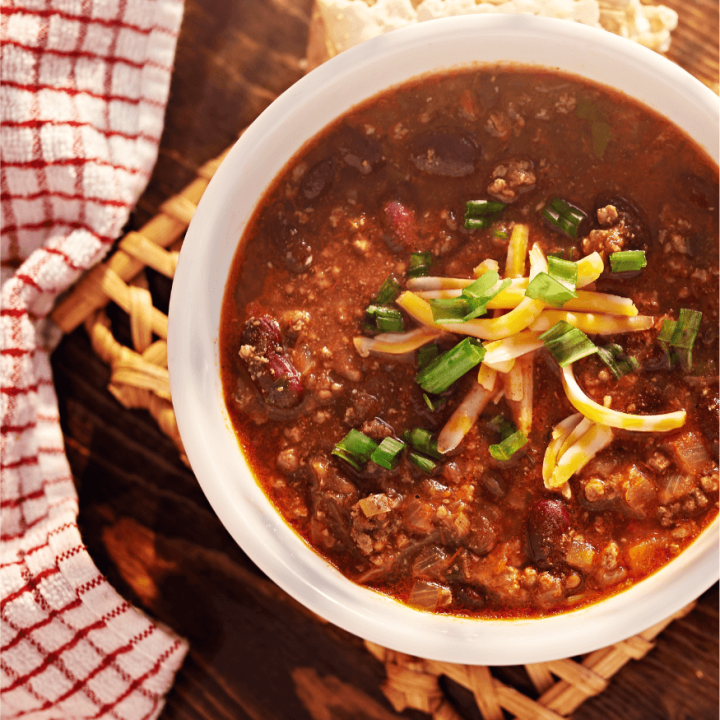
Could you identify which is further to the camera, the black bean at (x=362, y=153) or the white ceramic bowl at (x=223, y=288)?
the black bean at (x=362, y=153)

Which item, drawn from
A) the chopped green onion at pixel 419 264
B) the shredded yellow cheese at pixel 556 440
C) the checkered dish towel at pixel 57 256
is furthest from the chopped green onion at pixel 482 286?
the checkered dish towel at pixel 57 256

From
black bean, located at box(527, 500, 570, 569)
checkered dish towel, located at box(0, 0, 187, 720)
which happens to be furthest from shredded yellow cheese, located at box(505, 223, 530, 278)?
checkered dish towel, located at box(0, 0, 187, 720)

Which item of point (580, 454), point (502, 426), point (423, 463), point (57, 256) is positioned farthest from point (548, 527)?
point (57, 256)

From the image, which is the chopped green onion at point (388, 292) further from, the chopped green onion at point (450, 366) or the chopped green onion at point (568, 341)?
the chopped green onion at point (568, 341)


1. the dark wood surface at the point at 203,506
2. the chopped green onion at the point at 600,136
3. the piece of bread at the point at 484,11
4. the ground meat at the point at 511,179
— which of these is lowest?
the dark wood surface at the point at 203,506

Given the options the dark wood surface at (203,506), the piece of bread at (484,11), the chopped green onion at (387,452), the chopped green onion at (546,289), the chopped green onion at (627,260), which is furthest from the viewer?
the dark wood surface at (203,506)

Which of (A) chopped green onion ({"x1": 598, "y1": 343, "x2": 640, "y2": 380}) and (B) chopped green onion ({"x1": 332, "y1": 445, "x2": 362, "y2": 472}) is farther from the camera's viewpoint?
(B) chopped green onion ({"x1": 332, "y1": 445, "x2": 362, "y2": 472})

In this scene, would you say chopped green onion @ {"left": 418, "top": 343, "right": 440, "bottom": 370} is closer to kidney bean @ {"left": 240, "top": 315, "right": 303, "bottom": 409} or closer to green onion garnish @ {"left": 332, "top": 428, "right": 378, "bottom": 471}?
green onion garnish @ {"left": 332, "top": 428, "right": 378, "bottom": 471}

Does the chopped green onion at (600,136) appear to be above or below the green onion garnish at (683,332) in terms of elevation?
above
